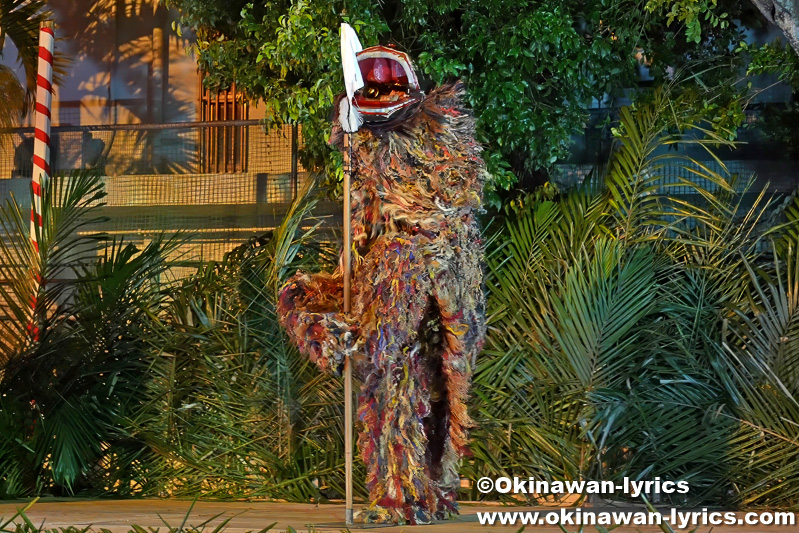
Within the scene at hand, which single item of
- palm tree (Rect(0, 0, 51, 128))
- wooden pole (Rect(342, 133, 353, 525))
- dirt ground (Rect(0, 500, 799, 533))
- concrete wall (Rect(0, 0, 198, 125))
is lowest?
dirt ground (Rect(0, 500, 799, 533))

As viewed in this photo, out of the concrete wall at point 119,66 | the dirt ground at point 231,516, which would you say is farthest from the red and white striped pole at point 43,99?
the dirt ground at point 231,516

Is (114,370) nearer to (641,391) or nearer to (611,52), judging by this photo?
(641,391)

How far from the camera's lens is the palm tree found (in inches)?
350

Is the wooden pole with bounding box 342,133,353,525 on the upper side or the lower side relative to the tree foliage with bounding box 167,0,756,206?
lower

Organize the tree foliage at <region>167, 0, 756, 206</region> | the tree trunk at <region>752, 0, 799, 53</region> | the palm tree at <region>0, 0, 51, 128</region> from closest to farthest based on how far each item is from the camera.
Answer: the tree trunk at <region>752, 0, 799, 53</region>, the tree foliage at <region>167, 0, 756, 206</region>, the palm tree at <region>0, 0, 51, 128</region>

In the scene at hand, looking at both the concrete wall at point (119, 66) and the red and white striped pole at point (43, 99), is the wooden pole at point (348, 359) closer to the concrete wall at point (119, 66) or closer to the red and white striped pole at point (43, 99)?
the red and white striped pole at point (43, 99)

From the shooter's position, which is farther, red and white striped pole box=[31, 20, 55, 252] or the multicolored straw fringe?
red and white striped pole box=[31, 20, 55, 252]

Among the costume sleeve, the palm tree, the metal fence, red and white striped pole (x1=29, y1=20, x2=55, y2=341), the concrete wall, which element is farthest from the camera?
the concrete wall

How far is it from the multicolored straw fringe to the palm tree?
5.28m

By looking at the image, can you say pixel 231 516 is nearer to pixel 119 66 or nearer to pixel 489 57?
pixel 489 57

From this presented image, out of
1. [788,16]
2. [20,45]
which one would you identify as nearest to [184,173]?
[20,45]

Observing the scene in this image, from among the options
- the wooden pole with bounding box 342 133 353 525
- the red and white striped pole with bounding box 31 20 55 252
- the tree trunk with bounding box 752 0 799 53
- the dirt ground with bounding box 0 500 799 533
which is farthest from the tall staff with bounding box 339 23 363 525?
the red and white striped pole with bounding box 31 20 55 252

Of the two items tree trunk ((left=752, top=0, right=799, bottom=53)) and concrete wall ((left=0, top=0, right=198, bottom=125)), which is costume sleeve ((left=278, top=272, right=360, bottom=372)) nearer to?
tree trunk ((left=752, top=0, right=799, bottom=53))

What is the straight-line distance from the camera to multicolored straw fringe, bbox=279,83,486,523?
3664mm
